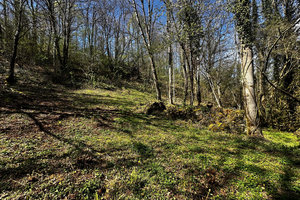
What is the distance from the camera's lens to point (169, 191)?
2375 mm

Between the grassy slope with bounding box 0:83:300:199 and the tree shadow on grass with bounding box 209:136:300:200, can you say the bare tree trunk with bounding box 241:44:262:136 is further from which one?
the grassy slope with bounding box 0:83:300:199

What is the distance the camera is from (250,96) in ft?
16.6

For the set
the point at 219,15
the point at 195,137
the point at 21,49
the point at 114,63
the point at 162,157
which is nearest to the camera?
the point at 162,157

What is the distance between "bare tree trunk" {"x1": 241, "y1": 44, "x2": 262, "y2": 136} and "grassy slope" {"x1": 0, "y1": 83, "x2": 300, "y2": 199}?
0.65 meters

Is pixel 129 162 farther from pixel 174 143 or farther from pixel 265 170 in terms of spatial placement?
pixel 265 170

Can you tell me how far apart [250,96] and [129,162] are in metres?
5.22

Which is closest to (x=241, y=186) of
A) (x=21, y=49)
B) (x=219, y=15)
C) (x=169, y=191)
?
(x=169, y=191)

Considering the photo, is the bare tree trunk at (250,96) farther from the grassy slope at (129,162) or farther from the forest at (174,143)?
the grassy slope at (129,162)

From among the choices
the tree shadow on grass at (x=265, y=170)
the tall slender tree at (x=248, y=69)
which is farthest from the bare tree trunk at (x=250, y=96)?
the tree shadow on grass at (x=265, y=170)

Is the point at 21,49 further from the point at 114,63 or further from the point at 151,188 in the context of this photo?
the point at 151,188

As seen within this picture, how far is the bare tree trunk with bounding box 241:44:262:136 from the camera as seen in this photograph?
5.02 metres

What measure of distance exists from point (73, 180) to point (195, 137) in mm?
4087

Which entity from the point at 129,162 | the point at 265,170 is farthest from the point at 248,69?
the point at 129,162

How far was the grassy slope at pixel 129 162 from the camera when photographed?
2305 millimetres
